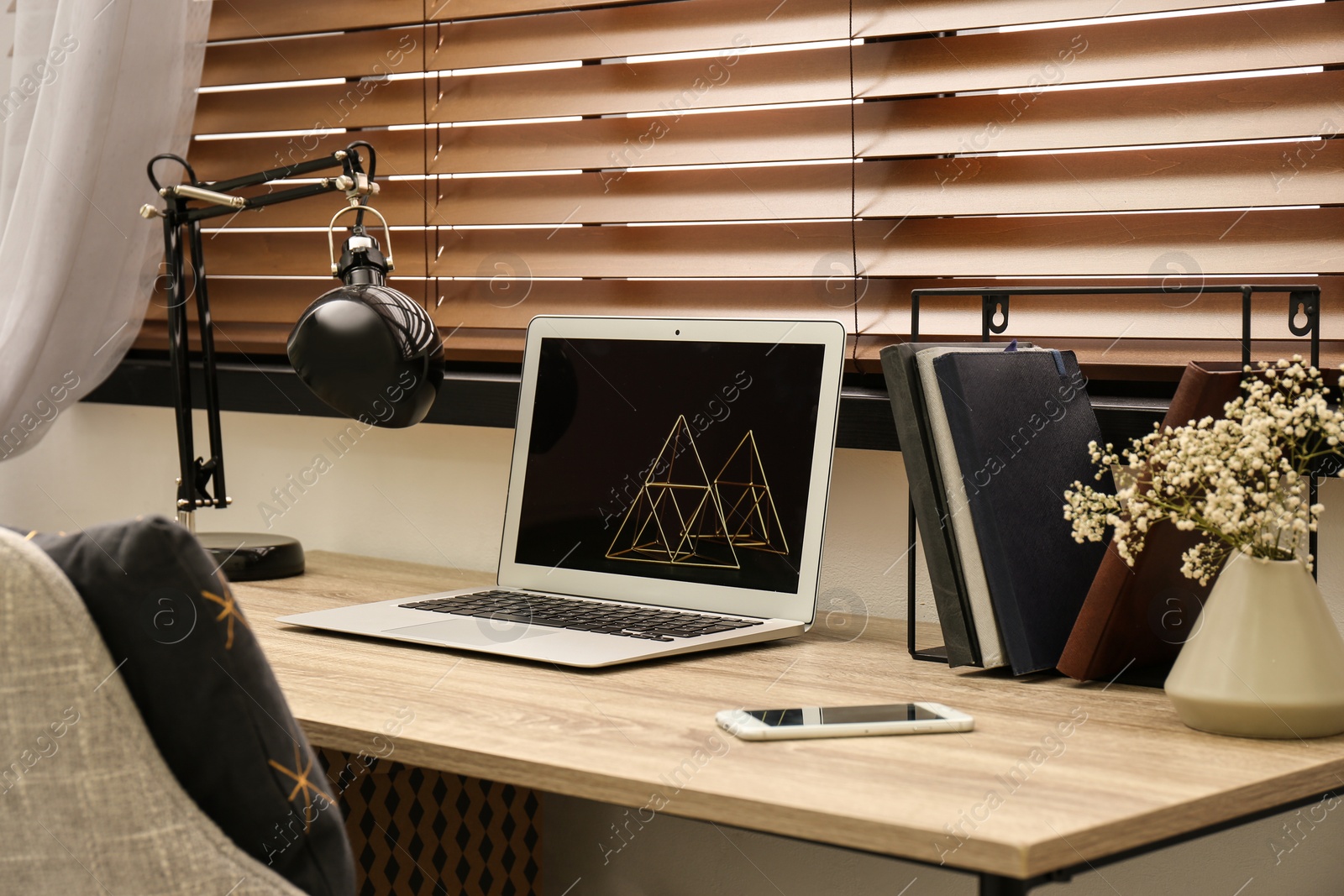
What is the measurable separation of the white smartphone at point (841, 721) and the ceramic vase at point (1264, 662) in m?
0.15

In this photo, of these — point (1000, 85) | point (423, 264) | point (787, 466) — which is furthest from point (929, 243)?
point (423, 264)

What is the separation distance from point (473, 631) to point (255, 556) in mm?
454

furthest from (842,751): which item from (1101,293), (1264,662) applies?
(1101,293)

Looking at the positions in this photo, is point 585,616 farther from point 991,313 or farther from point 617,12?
point 617,12

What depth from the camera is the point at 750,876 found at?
57.5 inches

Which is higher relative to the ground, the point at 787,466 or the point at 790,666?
the point at 787,466

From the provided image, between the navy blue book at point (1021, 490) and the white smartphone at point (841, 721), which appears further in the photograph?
the navy blue book at point (1021, 490)

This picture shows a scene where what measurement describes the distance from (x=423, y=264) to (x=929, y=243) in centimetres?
67

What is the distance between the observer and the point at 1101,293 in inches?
44.9

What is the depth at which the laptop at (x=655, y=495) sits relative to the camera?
1.20 meters

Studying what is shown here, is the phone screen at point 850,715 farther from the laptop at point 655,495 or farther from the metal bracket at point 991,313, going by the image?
the metal bracket at point 991,313

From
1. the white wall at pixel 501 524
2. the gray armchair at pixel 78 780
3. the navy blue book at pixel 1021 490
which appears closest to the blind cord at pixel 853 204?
the white wall at pixel 501 524

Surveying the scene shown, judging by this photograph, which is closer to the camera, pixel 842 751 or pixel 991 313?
pixel 842 751

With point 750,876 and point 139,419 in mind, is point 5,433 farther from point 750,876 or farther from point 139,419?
point 750,876
